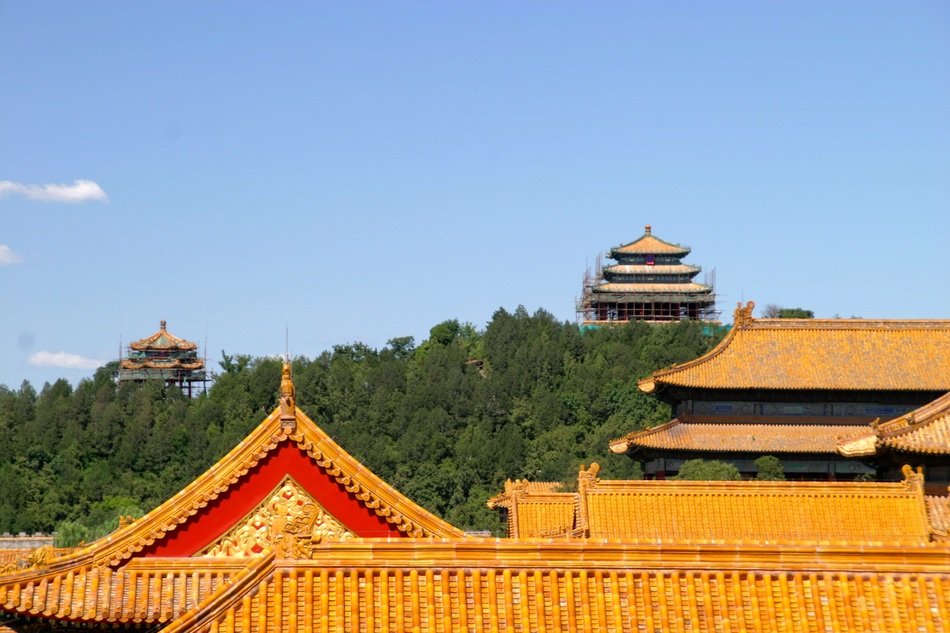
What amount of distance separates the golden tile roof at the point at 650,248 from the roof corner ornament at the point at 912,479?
69770 millimetres

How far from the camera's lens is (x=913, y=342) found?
5138 cm

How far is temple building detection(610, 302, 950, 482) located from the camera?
1929 inches

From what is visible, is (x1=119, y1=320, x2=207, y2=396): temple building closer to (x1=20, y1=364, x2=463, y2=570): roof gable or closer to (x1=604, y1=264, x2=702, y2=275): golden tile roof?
(x1=604, y1=264, x2=702, y2=275): golden tile roof

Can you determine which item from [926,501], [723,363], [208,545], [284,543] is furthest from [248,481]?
[723,363]

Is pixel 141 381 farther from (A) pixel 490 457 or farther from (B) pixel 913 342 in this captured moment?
(B) pixel 913 342

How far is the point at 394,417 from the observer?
262 feet

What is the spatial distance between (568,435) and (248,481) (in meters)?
58.7

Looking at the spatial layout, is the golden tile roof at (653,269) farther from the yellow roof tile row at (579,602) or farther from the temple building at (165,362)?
the yellow roof tile row at (579,602)

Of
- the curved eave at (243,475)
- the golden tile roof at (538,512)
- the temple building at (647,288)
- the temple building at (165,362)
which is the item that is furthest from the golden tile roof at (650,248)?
the curved eave at (243,475)

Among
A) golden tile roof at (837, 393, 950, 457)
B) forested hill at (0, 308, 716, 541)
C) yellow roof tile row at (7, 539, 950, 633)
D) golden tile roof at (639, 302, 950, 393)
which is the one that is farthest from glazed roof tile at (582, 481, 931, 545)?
forested hill at (0, 308, 716, 541)

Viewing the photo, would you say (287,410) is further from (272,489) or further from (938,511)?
(938,511)

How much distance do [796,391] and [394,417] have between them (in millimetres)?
33856

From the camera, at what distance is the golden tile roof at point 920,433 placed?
96.5 ft

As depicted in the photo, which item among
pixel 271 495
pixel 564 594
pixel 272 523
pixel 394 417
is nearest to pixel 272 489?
pixel 271 495
